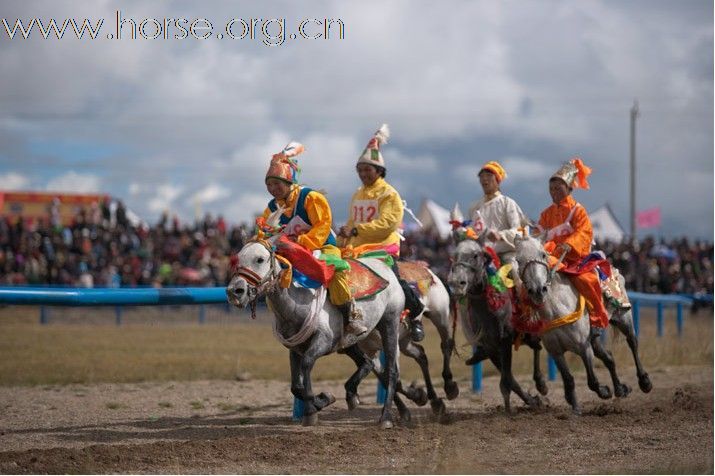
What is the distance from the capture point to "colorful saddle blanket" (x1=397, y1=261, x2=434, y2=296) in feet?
38.0

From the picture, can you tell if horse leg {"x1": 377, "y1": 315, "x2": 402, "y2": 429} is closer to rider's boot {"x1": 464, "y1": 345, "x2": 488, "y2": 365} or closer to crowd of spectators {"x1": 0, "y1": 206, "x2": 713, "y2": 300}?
rider's boot {"x1": 464, "y1": 345, "x2": 488, "y2": 365}

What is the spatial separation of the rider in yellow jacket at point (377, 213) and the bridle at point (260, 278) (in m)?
1.96

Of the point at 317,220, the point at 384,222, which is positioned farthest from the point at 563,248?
the point at 317,220

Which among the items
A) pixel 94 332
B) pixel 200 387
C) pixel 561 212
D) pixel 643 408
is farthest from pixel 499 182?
pixel 94 332

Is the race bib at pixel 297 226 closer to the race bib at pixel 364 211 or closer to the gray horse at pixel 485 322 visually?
the race bib at pixel 364 211

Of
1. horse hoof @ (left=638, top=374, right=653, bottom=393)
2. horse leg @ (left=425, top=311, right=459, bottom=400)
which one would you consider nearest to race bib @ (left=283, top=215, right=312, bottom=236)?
horse leg @ (left=425, top=311, right=459, bottom=400)

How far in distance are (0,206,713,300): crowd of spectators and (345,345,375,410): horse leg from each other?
1720 cm

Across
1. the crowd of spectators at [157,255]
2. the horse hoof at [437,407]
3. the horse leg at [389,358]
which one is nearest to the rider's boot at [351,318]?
the horse leg at [389,358]

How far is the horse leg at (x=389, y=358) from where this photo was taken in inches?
404

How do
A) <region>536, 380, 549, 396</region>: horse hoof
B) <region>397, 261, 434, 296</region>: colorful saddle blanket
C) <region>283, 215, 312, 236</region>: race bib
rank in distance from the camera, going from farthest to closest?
1. <region>536, 380, 549, 396</region>: horse hoof
2. <region>397, 261, 434, 296</region>: colorful saddle blanket
3. <region>283, 215, 312, 236</region>: race bib

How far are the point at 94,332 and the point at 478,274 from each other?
1423 centimetres

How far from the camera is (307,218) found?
10023 mm

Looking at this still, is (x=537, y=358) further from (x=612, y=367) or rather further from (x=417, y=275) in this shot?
(x=417, y=275)

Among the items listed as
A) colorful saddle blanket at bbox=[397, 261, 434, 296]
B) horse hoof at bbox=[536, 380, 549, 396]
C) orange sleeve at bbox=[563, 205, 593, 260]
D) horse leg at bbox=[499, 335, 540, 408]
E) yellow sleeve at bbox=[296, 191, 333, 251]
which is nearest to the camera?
yellow sleeve at bbox=[296, 191, 333, 251]
